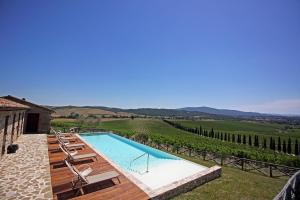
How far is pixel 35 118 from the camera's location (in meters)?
20.6

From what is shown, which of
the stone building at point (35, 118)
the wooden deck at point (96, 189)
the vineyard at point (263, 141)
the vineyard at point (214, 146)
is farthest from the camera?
the vineyard at point (263, 141)

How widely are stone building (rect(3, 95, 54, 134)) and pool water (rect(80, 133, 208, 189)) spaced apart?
6.57 m

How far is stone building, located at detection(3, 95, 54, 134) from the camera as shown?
20.0 m

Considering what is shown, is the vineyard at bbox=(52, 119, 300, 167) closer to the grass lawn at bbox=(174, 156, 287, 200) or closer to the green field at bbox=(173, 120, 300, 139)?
the grass lawn at bbox=(174, 156, 287, 200)

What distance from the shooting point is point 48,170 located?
8594 millimetres

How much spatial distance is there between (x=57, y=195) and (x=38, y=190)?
80 cm

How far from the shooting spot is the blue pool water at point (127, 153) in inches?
507

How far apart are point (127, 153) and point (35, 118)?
12.2 meters

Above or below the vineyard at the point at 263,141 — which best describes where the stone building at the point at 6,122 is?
above

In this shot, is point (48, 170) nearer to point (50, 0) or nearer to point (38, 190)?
point (38, 190)

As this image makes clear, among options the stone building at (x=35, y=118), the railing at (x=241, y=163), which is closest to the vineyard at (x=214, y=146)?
the railing at (x=241, y=163)

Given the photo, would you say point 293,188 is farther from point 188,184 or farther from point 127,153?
point 127,153

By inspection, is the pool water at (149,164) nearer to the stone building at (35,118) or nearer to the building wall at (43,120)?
the building wall at (43,120)

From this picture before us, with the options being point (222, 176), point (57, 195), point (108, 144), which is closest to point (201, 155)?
point (222, 176)
